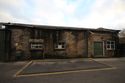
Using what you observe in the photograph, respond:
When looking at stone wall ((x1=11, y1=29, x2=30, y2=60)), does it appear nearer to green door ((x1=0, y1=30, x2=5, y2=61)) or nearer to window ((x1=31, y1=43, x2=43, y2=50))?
window ((x1=31, y1=43, x2=43, y2=50))

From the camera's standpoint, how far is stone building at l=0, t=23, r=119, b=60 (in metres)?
15.3

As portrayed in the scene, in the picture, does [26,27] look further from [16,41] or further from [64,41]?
[64,41]

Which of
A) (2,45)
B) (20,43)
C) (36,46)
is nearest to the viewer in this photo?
(2,45)

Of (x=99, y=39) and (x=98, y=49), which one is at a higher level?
(x=99, y=39)

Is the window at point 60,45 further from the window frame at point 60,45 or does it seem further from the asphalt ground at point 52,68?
the asphalt ground at point 52,68

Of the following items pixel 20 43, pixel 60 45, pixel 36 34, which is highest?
pixel 36 34

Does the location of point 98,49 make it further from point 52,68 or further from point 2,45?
point 2,45

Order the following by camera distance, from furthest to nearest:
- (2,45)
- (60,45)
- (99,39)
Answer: (99,39), (60,45), (2,45)

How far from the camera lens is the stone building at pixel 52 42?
1531cm

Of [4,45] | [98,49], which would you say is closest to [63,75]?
[4,45]

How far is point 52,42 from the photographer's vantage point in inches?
666

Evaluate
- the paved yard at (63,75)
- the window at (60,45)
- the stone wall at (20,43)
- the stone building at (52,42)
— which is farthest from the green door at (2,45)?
the window at (60,45)

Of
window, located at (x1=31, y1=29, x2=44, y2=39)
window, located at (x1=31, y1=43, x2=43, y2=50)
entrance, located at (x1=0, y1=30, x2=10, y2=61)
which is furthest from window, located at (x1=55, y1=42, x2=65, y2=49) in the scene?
entrance, located at (x1=0, y1=30, x2=10, y2=61)

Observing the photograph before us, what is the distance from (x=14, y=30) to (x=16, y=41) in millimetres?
1322
